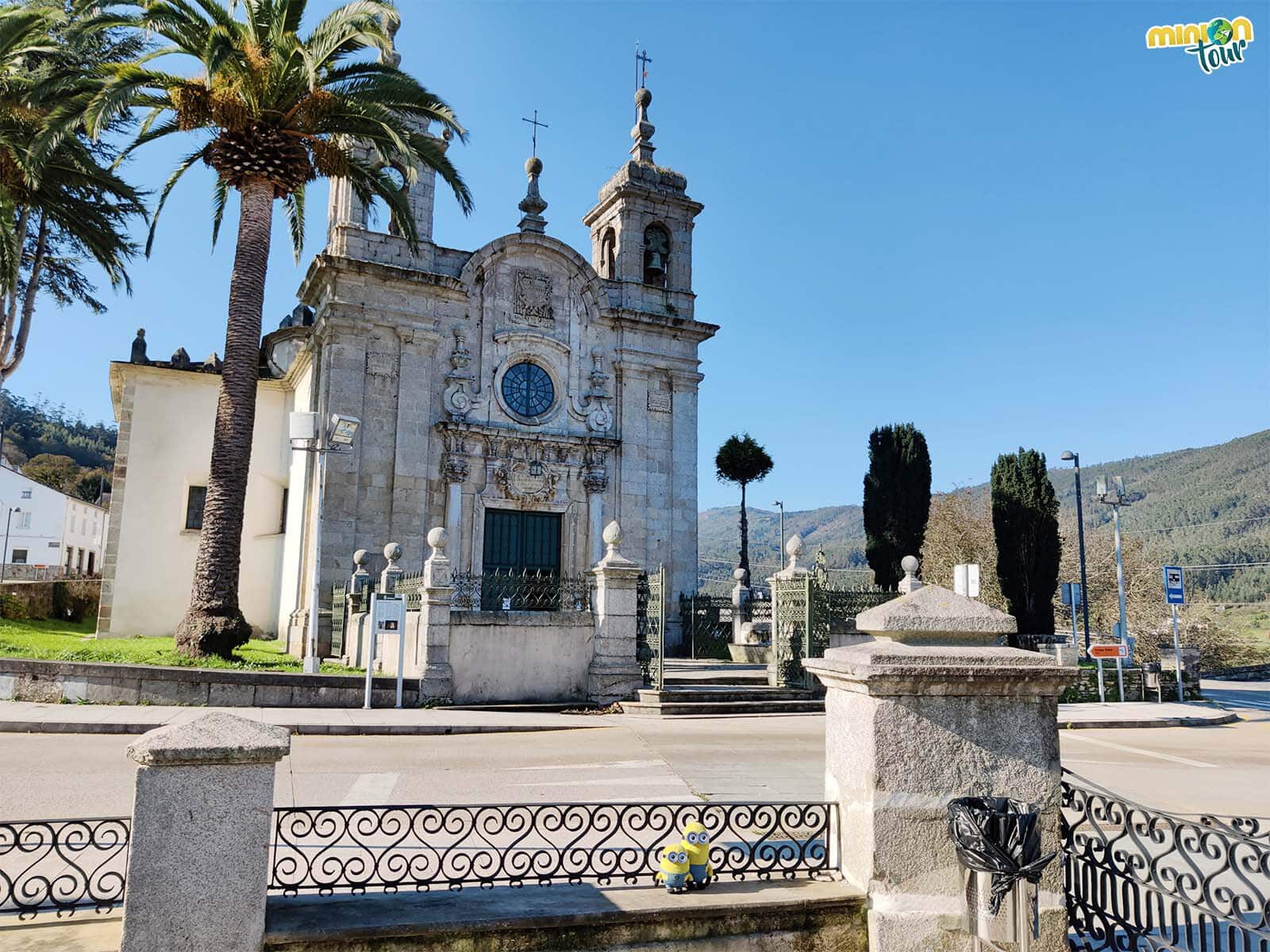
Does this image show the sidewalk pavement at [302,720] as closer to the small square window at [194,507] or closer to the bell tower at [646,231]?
the small square window at [194,507]

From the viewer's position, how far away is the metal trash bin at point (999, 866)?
4184 mm

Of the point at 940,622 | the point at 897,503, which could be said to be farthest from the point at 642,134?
the point at 940,622

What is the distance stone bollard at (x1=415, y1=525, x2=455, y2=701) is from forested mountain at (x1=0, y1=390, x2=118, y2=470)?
3450 inches

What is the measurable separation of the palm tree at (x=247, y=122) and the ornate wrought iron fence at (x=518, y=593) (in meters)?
4.06

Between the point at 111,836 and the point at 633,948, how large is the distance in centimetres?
442

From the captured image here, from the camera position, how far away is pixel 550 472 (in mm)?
23188

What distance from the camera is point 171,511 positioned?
2520 centimetres

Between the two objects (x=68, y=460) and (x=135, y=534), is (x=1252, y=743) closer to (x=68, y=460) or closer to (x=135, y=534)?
(x=135, y=534)

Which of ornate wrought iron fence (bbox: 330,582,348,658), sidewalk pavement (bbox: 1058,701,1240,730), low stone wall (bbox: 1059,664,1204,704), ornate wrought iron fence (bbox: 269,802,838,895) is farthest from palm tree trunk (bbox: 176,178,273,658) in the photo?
low stone wall (bbox: 1059,664,1204,704)

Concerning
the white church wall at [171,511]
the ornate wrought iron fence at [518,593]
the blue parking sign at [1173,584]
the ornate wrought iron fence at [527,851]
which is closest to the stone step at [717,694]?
the ornate wrought iron fence at [518,593]

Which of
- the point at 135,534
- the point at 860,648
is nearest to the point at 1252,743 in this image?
the point at 860,648

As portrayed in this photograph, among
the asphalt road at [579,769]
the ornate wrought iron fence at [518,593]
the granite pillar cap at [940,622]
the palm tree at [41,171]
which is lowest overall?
the asphalt road at [579,769]

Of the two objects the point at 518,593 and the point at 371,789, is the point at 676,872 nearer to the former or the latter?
the point at 371,789

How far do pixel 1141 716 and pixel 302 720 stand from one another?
16524 millimetres
